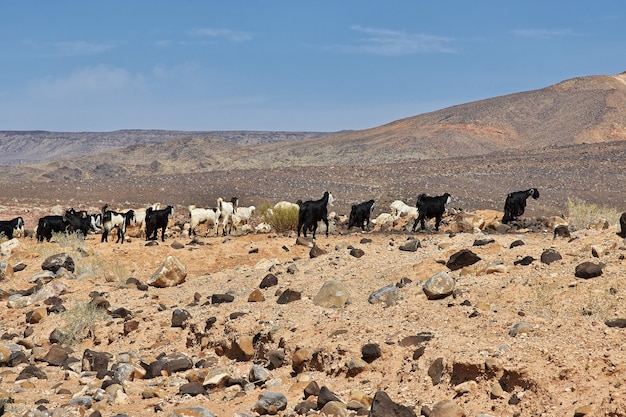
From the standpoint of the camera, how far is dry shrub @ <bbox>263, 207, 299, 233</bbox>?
2362 centimetres

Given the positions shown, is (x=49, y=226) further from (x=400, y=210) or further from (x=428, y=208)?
(x=400, y=210)

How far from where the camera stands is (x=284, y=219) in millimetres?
23625

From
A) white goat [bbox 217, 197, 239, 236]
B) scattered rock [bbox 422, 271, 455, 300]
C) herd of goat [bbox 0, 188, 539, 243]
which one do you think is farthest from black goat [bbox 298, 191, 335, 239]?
scattered rock [bbox 422, 271, 455, 300]

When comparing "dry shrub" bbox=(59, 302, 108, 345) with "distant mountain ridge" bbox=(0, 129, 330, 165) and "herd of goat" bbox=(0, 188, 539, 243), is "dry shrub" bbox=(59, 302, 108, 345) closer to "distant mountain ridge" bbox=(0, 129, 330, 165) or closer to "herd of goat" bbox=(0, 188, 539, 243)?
"herd of goat" bbox=(0, 188, 539, 243)

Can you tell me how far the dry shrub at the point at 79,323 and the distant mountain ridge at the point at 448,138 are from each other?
6568 centimetres

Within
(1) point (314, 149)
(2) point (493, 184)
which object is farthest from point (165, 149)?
(2) point (493, 184)

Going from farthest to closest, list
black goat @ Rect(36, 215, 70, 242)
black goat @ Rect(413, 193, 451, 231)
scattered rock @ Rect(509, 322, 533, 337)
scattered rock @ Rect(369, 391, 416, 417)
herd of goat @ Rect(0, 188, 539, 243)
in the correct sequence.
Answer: black goat @ Rect(36, 215, 70, 242) → black goat @ Rect(413, 193, 451, 231) → herd of goat @ Rect(0, 188, 539, 243) → scattered rock @ Rect(509, 322, 533, 337) → scattered rock @ Rect(369, 391, 416, 417)

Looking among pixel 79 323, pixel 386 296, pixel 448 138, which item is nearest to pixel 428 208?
pixel 386 296

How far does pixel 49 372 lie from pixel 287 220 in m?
14.1

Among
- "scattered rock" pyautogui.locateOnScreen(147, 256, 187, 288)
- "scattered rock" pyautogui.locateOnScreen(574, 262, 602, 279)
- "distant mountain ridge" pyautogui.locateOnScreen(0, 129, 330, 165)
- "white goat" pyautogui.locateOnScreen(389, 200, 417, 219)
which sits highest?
"distant mountain ridge" pyautogui.locateOnScreen(0, 129, 330, 165)

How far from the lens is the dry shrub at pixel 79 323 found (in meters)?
11.4

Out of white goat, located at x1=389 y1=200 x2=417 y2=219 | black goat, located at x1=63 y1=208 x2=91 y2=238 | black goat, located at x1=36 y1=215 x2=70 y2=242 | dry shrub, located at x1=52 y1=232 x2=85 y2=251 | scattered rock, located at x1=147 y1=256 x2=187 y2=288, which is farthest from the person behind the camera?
white goat, located at x1=389 y1=200 x2=417 y2=219

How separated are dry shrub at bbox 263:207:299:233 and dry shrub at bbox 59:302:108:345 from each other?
474 inches

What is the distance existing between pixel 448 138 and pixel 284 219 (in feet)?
225
